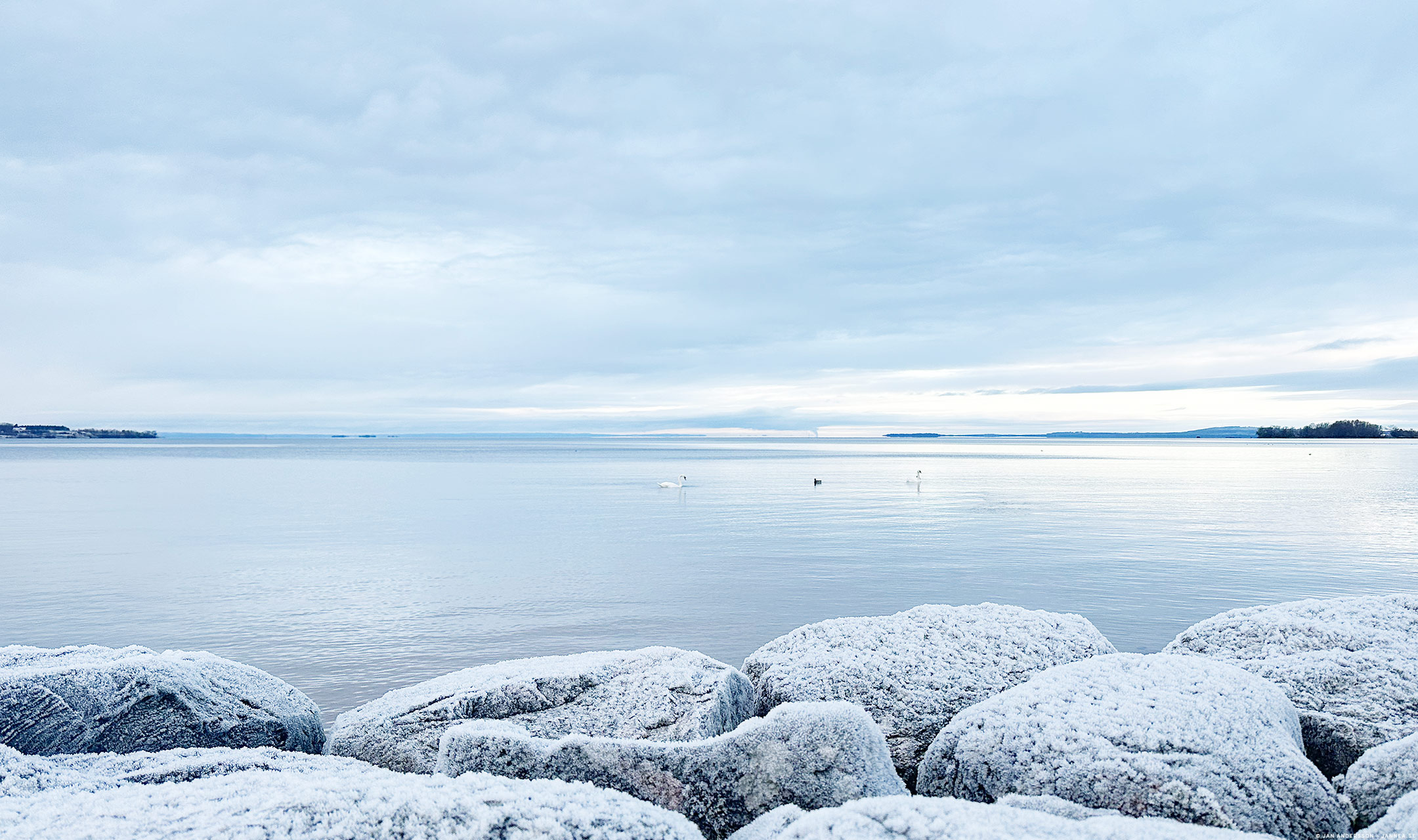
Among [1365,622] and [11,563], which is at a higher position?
[1365,622]

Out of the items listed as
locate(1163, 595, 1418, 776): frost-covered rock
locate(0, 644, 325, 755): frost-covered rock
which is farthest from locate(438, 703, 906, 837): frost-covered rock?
locate(1163, 595, 1418, 776): frost-covered rock

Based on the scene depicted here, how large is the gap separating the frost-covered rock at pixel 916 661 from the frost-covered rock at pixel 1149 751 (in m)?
0.76

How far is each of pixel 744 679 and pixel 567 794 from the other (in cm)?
362

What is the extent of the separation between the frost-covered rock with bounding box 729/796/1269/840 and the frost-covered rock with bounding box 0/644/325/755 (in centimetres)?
399

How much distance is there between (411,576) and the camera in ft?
56.4

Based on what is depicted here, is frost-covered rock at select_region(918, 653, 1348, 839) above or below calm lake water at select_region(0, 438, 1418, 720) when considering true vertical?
above

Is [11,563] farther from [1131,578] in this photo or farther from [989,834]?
[1131,578]

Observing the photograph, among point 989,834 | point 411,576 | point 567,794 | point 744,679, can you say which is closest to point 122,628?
point 411,576

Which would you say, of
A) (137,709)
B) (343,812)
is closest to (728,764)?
(343,812)

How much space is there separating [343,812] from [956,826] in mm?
2061

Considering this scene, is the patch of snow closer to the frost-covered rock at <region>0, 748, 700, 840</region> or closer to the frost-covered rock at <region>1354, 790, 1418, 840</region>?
the frost-covered rock at <region>1354, 790, 1418, 840</region>

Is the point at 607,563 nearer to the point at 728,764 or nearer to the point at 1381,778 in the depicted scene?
the point at 728,764

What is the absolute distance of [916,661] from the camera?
6.41m

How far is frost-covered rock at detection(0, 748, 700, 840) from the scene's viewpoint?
2793 millimetres
